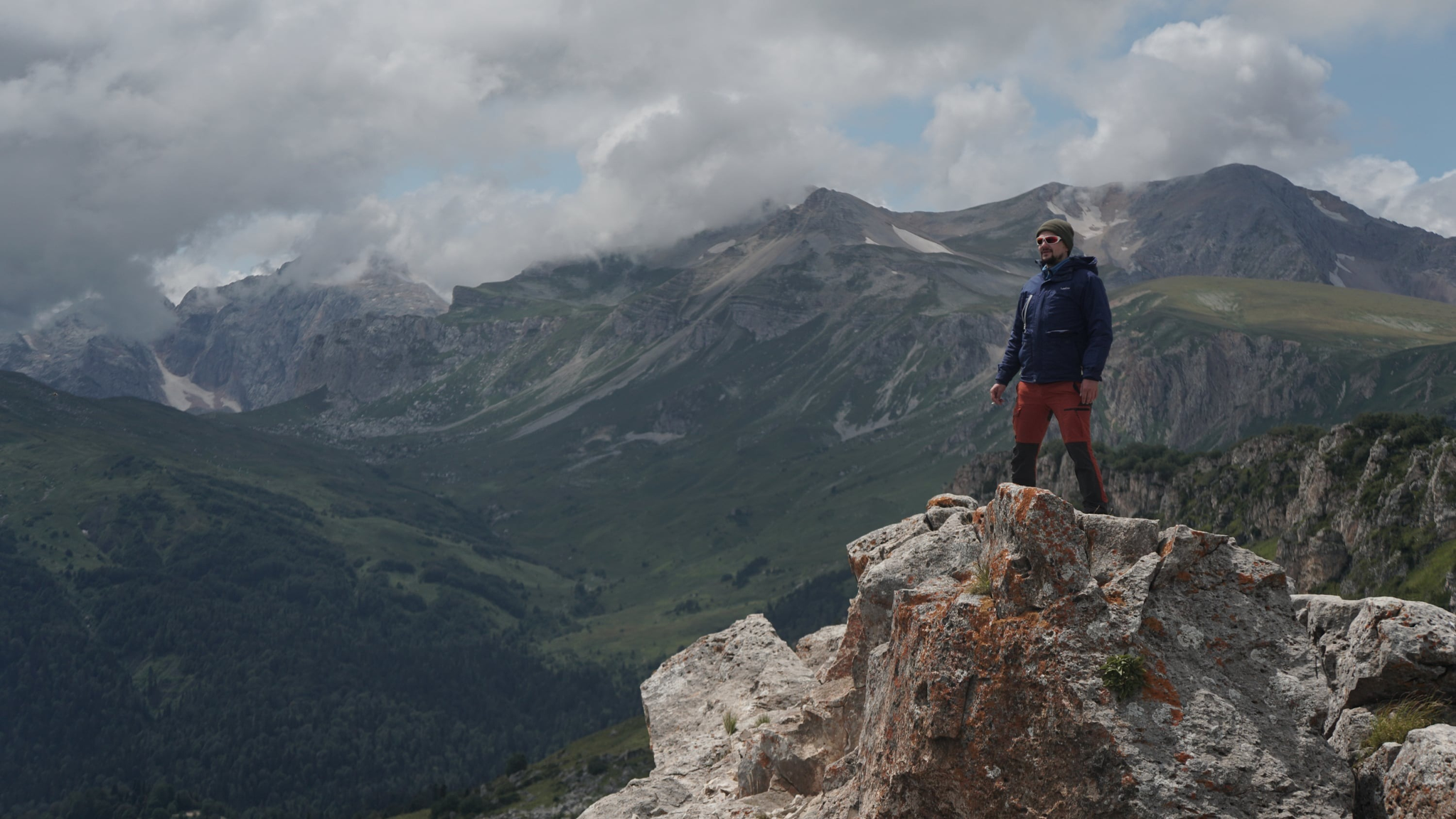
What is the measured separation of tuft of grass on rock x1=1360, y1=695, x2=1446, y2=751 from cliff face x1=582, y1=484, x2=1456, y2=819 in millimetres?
155

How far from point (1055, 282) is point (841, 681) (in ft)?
32.4

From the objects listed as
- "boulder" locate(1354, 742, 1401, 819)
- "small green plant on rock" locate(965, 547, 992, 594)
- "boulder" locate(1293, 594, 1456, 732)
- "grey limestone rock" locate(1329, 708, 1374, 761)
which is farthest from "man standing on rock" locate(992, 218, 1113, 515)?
"boulder" locate(1354, 742, 1401, 819)

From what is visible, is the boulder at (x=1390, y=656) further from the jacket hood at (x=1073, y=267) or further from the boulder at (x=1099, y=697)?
the jacket hood at (x=1073, y=267)

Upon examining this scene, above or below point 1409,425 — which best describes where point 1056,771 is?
above

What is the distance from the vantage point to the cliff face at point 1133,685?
1319 cm

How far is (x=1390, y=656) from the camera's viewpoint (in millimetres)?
13461

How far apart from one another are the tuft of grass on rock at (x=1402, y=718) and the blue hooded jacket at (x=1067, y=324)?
6943 mm

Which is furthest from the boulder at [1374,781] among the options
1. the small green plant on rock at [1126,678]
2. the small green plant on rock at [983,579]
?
the small green plant on rock at [983,579]

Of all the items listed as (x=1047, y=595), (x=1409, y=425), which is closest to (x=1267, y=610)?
(x=1047, y=595)

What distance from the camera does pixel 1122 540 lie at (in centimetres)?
1566

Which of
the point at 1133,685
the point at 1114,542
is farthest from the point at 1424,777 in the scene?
the point at 1114,542

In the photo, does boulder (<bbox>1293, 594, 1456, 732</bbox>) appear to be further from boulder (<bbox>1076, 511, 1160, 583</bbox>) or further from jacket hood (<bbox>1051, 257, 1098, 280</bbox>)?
jacket hood (<bbox>1051, 257, 1098, 280</bbox>)

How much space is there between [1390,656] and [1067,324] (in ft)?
25.0

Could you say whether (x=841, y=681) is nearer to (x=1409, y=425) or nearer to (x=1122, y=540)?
(x=1122, y=540)
